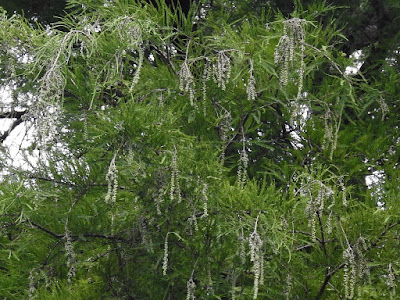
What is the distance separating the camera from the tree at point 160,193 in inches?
104

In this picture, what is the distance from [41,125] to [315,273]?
3.89 ft

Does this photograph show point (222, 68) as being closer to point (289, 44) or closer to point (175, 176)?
point (289, 44)

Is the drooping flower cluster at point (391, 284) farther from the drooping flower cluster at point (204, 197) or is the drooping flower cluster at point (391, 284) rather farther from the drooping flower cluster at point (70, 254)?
the drooping flower cluster at point (70, 254)

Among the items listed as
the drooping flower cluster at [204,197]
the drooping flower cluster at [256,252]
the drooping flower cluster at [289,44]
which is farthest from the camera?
the drooping flower cluster at [289,44]

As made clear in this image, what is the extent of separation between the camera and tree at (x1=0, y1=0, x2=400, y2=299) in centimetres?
263

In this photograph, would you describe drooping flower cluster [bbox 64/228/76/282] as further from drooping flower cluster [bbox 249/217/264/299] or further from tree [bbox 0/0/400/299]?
drooping flower cluster [bbox 249/217/264/299]

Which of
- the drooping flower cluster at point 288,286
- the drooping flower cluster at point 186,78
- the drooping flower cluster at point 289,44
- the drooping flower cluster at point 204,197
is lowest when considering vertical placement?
the drooping flower cluster at point 288,286

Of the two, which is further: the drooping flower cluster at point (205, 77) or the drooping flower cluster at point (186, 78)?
the drooping flower cluster at point (205, 77)

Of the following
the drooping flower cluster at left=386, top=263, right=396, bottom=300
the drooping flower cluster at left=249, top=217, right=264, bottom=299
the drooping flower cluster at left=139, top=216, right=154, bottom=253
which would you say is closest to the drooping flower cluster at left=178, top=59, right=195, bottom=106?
the drooping flower cluster at left=139, top=216, right=154, bottom=253

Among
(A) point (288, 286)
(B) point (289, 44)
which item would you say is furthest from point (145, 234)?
(B) point (289, 44)

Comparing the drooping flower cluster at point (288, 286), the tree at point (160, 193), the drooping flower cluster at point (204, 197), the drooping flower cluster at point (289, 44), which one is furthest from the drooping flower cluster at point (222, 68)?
the drooping flower cluster at point (288, 286)

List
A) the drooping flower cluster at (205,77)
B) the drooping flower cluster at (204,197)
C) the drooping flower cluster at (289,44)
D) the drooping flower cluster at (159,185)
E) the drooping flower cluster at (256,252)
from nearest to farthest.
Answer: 1. the drooping flower cluster at (256,252)
2. the drooping flower cluster at (204,197)
3. the drooping flower cluster at (159,185)
4. the drooping flower cluster at (289,44)
5. the drooping flower cluster at (205,77)

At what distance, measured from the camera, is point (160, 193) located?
2.59 metres

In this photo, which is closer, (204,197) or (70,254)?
(204,197)
